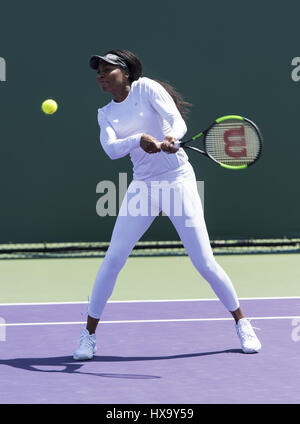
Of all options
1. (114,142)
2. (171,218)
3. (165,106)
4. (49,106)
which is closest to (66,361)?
(171,218)

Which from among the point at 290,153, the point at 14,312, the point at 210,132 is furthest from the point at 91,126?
the point at 210,132

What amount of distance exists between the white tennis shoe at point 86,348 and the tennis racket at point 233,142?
3.40 feet

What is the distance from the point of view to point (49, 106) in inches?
334

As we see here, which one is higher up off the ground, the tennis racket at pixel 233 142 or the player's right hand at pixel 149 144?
the tennis racket at pixel 233 142

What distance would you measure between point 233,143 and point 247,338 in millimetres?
949

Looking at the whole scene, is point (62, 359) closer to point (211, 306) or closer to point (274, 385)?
point (274, 385)

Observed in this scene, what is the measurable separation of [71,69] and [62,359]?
174 inches

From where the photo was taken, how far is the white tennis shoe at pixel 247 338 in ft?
15.2

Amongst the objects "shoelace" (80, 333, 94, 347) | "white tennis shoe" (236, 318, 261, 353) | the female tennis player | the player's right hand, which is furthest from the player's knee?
"white tennis shoe" (236, 318, 261, 353)

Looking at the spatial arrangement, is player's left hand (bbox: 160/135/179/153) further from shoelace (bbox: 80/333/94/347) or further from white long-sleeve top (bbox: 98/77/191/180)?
shoelace (bbox: 80/333/94/347)

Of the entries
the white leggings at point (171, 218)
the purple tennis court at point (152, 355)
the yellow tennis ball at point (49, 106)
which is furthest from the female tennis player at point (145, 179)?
the yellow tennis ball at point (49, 106)

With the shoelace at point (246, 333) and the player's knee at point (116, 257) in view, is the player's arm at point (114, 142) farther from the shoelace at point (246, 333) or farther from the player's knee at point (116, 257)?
the shoelace at point (246, 333)

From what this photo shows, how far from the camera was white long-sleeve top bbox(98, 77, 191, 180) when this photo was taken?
460 centimetres

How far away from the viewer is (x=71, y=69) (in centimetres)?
862
